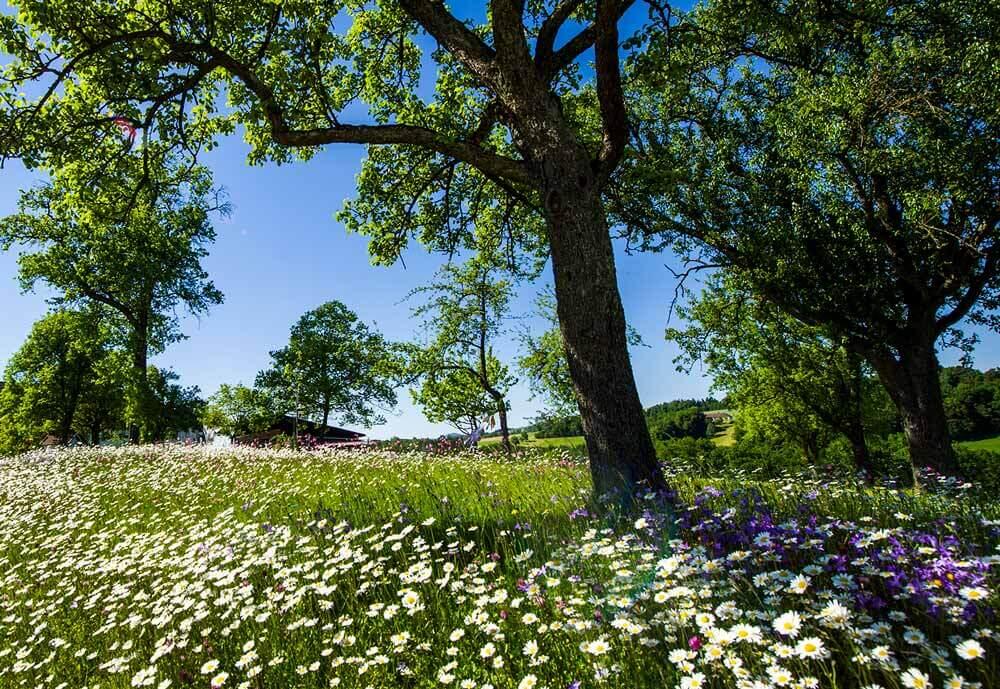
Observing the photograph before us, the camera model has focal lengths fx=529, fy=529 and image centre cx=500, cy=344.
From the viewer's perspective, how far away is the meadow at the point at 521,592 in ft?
8.68

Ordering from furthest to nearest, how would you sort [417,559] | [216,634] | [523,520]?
[523,520] → [417,559] → [216,634]

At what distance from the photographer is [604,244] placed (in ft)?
21.7

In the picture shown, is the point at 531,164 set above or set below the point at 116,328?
below

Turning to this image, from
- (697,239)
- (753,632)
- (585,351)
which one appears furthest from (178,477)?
(697,239)

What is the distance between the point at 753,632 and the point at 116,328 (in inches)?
1460

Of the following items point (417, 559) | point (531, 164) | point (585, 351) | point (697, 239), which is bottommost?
point (417, 559)

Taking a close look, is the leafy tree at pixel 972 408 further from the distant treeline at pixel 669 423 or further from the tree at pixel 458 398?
the tree at pixel 458 398

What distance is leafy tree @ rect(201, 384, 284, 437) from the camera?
44.8m

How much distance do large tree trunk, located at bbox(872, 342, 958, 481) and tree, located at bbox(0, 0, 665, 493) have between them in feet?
34.0

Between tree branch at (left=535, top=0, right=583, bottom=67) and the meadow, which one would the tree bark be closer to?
the meadow

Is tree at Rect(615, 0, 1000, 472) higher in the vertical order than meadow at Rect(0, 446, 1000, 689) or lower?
higher

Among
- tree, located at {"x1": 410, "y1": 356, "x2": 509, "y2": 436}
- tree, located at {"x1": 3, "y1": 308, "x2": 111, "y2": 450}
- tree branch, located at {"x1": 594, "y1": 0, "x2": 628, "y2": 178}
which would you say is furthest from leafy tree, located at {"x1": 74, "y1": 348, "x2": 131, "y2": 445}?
tree branch, located at {"x1": 594, "y1": 0, "x2": 628, "y2": 178}

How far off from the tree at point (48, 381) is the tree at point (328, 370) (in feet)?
39.4

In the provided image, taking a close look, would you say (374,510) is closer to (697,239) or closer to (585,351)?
(585,351)
